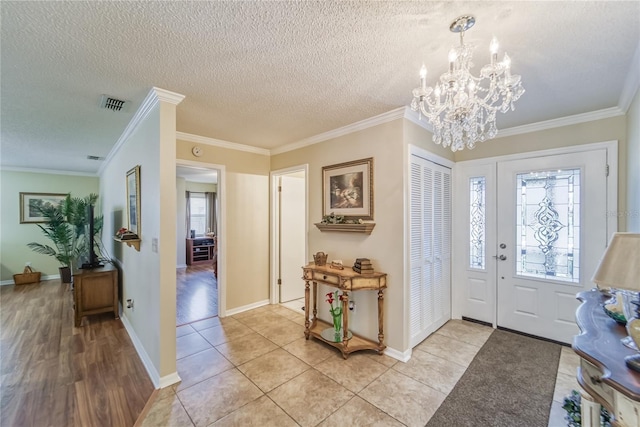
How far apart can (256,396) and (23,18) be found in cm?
271

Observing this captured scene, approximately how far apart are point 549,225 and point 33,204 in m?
9.18

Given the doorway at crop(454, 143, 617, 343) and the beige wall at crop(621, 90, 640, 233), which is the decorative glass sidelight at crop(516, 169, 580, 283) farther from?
the beige wall at crop(621, 90, 640, 233)

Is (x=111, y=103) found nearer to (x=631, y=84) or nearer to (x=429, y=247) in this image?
(x=429, y=247)

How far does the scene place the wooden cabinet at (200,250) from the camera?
289 inches

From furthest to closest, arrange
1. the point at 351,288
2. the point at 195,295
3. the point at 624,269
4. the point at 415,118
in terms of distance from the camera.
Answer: the point at 195,295 → the point at 415,118 → the point at 351,288 → the point at 624,269

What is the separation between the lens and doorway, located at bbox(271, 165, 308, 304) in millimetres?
4098

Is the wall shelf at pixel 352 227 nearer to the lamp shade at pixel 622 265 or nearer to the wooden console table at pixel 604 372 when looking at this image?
the wooden console table at pixel 604 372

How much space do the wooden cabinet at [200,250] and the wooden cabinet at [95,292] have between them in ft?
11.7

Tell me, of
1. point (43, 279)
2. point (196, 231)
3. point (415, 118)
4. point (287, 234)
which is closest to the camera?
point (415, 118)

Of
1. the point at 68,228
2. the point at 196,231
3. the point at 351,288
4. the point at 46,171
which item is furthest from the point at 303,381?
the point at 46,171

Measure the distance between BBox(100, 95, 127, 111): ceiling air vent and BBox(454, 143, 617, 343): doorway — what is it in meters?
3.85

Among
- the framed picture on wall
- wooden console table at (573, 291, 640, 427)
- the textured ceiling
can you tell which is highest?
the textured ceiling

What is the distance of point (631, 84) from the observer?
1.96m

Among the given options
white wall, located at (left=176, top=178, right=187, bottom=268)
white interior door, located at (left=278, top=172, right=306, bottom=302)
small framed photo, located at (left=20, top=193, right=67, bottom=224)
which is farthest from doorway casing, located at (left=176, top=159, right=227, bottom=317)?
small framed photo, located at (left=20, top=193, right=67, bottom=224)
